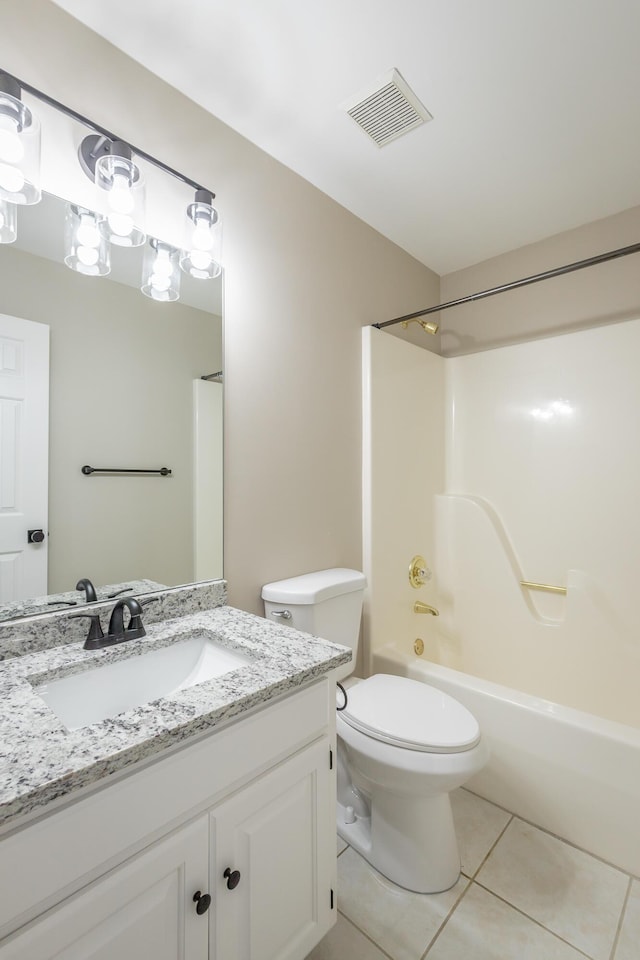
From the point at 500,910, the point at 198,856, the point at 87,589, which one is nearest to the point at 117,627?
the point at 87,589

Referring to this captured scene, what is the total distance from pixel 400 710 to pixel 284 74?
1970 millimetres

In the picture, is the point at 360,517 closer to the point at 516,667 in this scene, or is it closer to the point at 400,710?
the point at 400,710

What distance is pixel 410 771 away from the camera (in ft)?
4.13

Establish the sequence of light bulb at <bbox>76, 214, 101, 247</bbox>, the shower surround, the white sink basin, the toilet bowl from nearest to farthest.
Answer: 1. the white sink basin
2. light bulb at <bbox>76, 214, 101, 247</bbox>
3. the toilet bowl
4. the shower surround

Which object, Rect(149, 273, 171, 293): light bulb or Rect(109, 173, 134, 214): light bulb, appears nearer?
Rect(109, 173, 134, 214): light bulb

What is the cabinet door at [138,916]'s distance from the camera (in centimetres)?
62

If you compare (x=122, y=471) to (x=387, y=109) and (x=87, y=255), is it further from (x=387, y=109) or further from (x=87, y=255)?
(x=387, y=109)

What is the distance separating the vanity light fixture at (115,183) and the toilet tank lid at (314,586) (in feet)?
3.75

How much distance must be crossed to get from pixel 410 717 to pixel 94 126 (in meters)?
1.86

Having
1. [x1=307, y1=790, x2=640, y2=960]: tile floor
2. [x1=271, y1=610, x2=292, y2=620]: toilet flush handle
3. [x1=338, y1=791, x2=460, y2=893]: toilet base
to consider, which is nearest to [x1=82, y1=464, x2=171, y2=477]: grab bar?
[x1=271, y1=610, x2=292, y2=620]: toilet flush handle

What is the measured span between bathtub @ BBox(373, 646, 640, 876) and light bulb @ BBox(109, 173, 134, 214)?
6.26 ft

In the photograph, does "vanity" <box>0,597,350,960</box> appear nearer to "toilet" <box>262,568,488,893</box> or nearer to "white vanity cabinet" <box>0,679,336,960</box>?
"white vanity cabinet" <box>0,679,336,960</box>

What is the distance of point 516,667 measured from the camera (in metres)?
2.13

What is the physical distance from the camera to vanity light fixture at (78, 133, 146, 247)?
113cm
